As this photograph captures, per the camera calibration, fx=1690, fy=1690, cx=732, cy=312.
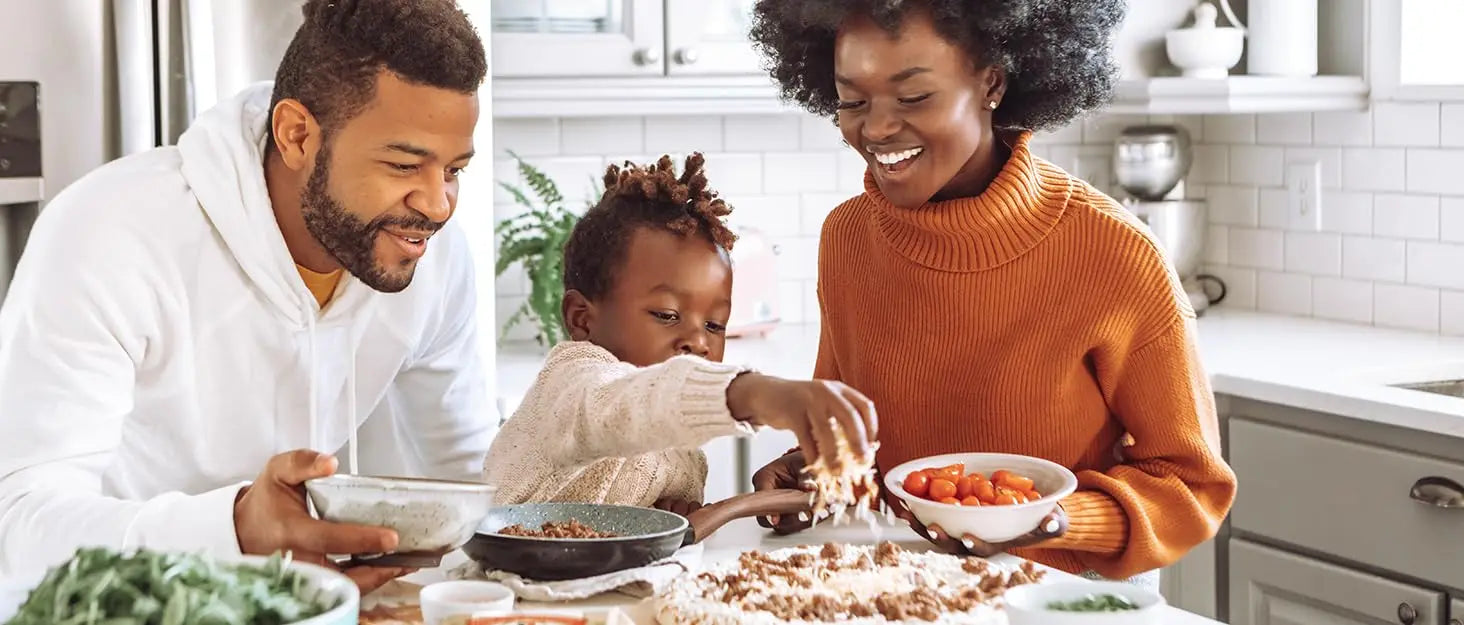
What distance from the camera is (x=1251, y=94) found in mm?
3787

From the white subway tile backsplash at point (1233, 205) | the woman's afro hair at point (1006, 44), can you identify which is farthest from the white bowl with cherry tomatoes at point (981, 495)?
the white subway tile backsplash at point (1233, 205)

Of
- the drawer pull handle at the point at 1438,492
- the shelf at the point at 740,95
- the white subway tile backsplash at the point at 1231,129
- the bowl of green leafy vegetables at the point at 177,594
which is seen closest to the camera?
the bowl of green leafy vegetables at the point at 177,594

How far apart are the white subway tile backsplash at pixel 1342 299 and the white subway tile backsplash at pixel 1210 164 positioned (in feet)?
1.30

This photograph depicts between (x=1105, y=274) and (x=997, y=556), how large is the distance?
41cm

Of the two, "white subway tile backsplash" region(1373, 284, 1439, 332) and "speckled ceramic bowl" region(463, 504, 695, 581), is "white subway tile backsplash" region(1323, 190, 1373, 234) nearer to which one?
"white subway tile backsplash" region(1373, 284, 1439, 332)

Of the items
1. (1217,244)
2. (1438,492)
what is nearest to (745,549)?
(1438,492)

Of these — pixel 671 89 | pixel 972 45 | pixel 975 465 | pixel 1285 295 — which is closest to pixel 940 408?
pixel 975 465

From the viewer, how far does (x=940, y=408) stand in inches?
91.5

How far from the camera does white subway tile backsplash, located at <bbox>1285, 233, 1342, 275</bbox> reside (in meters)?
3.98

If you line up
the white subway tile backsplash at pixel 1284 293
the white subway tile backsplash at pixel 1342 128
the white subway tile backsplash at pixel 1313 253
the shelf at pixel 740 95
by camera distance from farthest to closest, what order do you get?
the white subway tile backsplash at pixel 1284 293 → the white subway tile backsplash at pixel 1313 253 → the white subway tile backsplash at pixel 1342 128 → the shelf at pixel 740 95

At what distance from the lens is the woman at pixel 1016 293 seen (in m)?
2.15

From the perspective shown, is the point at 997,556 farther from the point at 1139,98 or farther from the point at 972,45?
the point at 1139,98

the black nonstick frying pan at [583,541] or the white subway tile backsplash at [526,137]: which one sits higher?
the white subway tile backsplash at [526,137]

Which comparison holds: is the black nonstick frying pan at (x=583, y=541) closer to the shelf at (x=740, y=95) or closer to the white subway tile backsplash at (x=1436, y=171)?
the shelf at (x=740, y=95)
